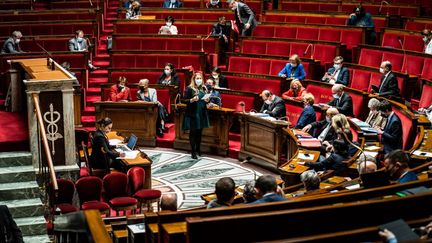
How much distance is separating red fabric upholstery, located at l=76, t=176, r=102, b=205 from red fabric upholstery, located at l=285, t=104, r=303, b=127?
3.19 meters

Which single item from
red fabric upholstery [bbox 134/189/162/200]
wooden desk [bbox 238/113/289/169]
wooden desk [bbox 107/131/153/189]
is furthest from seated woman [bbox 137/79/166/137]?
red fabric upholstery [bbox 134/189/162/200]

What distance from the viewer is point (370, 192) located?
419 cm

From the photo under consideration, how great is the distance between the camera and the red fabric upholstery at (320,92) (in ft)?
29.6

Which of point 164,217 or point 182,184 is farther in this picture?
point 182,184

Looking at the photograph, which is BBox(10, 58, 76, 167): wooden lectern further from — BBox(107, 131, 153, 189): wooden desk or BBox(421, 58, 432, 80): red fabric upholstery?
BBox(421, 58, 432, 80): red fabric upholstery

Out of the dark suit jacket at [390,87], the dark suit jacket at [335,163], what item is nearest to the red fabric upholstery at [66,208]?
the dark suit jacket at [335,163]

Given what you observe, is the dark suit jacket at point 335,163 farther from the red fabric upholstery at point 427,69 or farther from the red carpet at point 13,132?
the red fabric upholstery at point 427,69

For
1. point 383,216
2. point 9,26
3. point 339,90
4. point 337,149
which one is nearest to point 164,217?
point 383,216

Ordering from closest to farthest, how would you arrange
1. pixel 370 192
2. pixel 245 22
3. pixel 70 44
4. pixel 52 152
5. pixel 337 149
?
pixel 370 192
pixel 52 152
pixel 337 149
pixel 70 44
pixel 245 22

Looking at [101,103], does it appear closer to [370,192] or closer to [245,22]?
[245,22]

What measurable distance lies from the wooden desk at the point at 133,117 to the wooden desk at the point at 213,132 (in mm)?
329

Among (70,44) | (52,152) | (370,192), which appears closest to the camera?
(370,192)

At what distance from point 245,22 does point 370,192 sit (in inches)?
298

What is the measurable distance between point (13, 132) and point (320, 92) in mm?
4362
